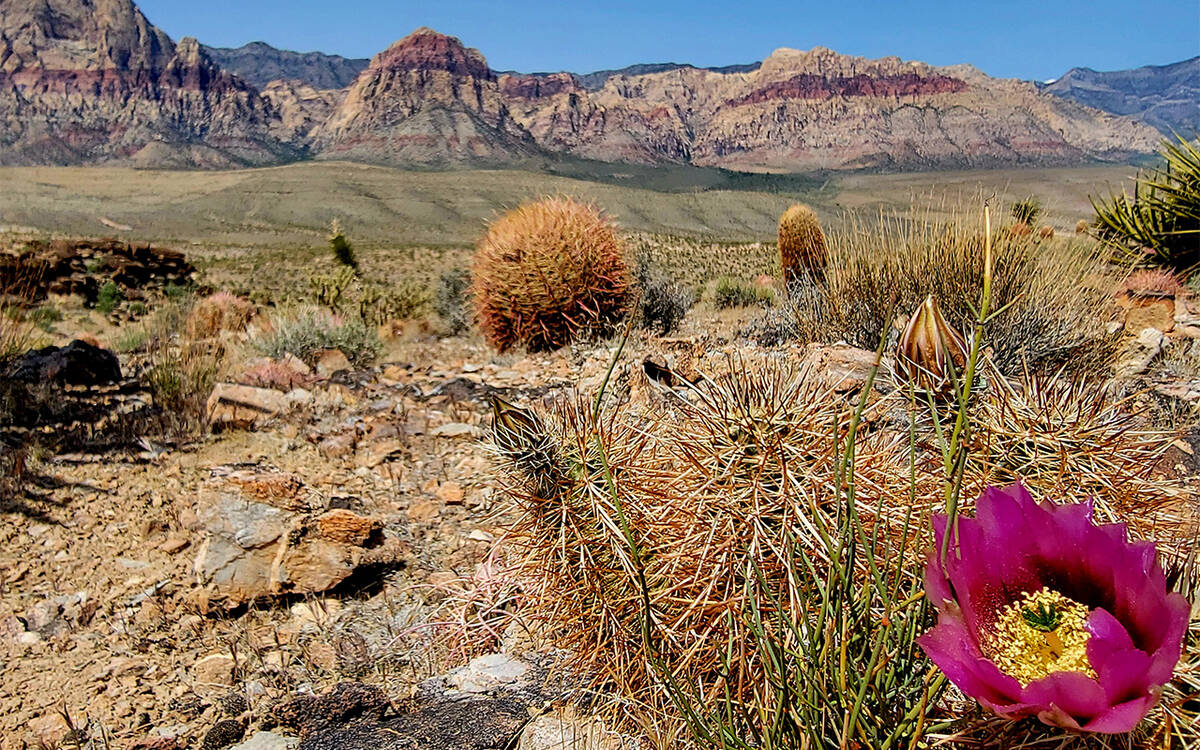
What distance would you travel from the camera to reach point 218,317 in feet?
38.5

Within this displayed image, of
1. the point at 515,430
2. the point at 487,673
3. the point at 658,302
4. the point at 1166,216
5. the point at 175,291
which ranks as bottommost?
the point at 175,291

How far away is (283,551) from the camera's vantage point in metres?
3.83

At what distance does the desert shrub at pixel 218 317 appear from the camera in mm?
10767

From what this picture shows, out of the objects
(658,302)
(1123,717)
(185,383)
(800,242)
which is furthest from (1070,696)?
(800,242)

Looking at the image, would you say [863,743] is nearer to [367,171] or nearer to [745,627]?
[745,627]

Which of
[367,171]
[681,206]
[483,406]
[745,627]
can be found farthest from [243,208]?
[745,627]

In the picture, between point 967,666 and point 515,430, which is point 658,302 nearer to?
point 515,430

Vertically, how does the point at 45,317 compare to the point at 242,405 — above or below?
below

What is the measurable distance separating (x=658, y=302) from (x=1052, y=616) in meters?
8.37

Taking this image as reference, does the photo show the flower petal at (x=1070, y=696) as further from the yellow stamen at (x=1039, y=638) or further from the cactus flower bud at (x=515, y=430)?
the cactus flower bud at (x=515, y=430)

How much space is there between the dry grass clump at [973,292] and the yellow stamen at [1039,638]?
441 cm

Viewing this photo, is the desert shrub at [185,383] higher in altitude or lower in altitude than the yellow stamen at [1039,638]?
lower

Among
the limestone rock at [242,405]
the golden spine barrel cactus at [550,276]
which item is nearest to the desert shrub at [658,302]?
the golden spine barrel cactus at [550,276]

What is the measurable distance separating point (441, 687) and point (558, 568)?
32.5 inches
